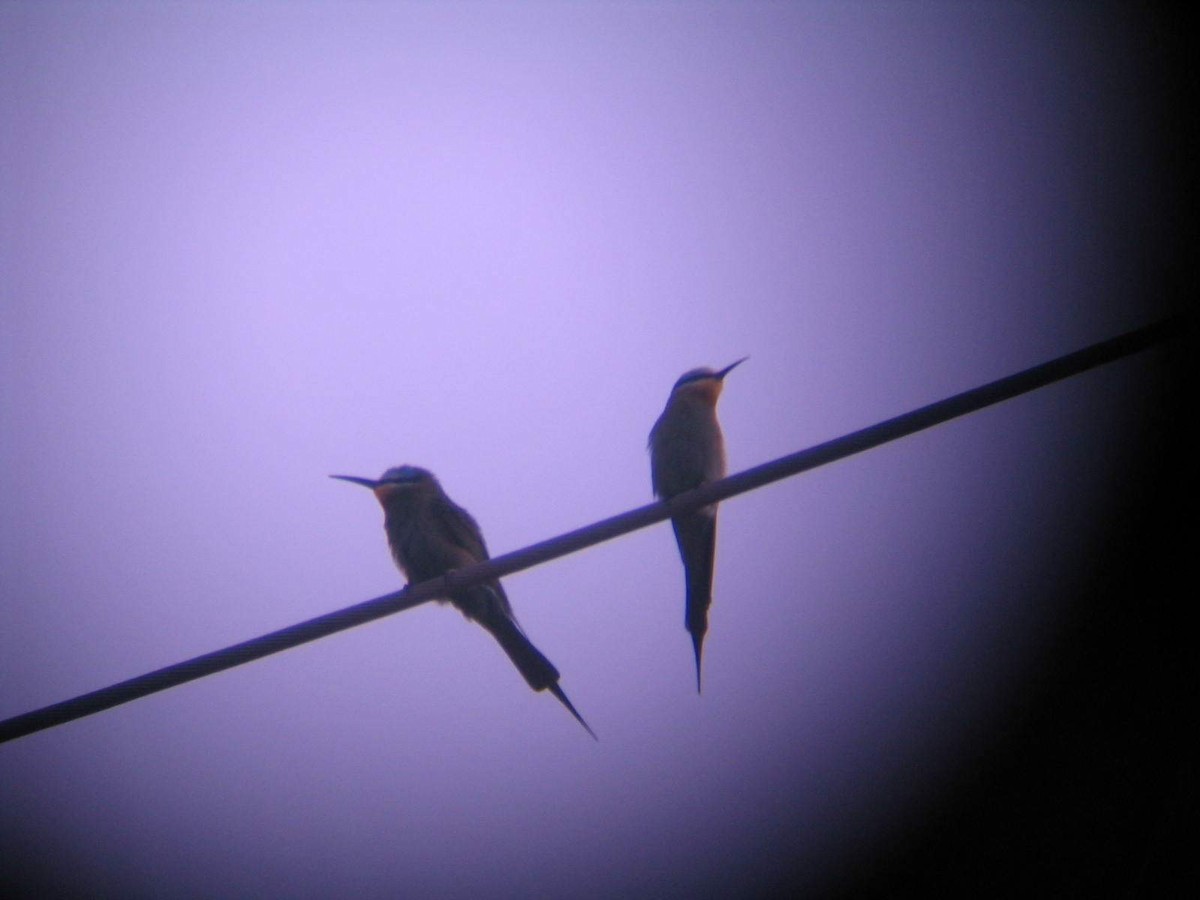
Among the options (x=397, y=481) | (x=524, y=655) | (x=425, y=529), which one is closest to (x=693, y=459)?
(x=524, y=655)

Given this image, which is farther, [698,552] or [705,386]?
[705,386]

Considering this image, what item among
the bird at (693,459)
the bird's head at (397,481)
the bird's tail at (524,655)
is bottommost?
the bird's tail at (524,655)

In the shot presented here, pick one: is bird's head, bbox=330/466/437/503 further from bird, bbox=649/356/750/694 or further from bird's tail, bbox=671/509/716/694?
bird's tail, bbox=671/509/716/694

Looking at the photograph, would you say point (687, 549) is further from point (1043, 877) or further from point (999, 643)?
point (999, 643)

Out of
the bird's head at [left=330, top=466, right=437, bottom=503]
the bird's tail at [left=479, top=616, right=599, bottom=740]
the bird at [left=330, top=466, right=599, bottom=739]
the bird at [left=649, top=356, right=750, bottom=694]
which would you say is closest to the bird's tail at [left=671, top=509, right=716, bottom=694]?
the bird at [left=649, top=356, right=750, bottom=694]

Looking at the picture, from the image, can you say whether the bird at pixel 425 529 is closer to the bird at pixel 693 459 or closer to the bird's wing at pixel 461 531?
the bird's wing at pixel 461 531

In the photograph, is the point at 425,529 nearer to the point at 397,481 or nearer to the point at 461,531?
the point at 461,531

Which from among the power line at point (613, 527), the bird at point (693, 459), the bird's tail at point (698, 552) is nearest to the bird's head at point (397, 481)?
the bird at point (693, 459)
